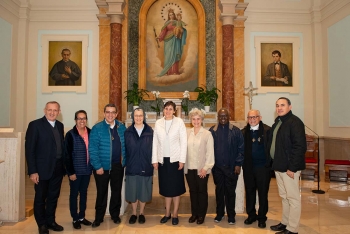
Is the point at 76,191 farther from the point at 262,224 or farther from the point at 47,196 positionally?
the point at 262,224

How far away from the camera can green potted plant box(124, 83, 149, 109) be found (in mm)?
8932

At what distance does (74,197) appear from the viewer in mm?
3920

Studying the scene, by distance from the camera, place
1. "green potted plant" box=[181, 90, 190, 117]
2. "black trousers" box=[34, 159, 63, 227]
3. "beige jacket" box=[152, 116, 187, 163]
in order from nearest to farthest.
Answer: "black trousers" box=[34, 159, 63, 227] < "beige jacket" box=[152, 116, 187, 163] < "green potted plant" box=[181, 90, 190, 117]

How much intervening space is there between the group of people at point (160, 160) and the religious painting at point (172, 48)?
5544 millimetres

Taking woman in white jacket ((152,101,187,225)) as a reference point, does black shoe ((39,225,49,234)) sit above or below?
below

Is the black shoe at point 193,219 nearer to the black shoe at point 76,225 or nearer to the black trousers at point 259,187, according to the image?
the black trousers at point 259,187

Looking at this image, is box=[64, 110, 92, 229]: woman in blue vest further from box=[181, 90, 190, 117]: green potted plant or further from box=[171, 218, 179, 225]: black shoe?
box=[181, 90, 190, 117]: green potted plant

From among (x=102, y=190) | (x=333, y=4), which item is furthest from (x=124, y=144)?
(x=333, y=4)

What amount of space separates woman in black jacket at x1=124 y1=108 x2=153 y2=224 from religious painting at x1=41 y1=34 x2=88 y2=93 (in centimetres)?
602

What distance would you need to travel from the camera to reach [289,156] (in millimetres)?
3594

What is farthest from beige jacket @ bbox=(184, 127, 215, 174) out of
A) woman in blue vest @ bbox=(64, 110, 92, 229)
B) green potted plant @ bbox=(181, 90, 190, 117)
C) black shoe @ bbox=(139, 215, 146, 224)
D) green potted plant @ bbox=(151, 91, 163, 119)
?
green potted plant @ bbox=(151, 91, 163, 119)

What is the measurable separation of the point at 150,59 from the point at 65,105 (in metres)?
3.16

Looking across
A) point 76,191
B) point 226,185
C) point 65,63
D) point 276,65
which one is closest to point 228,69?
point 276,65

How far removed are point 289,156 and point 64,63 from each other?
8.06 m
